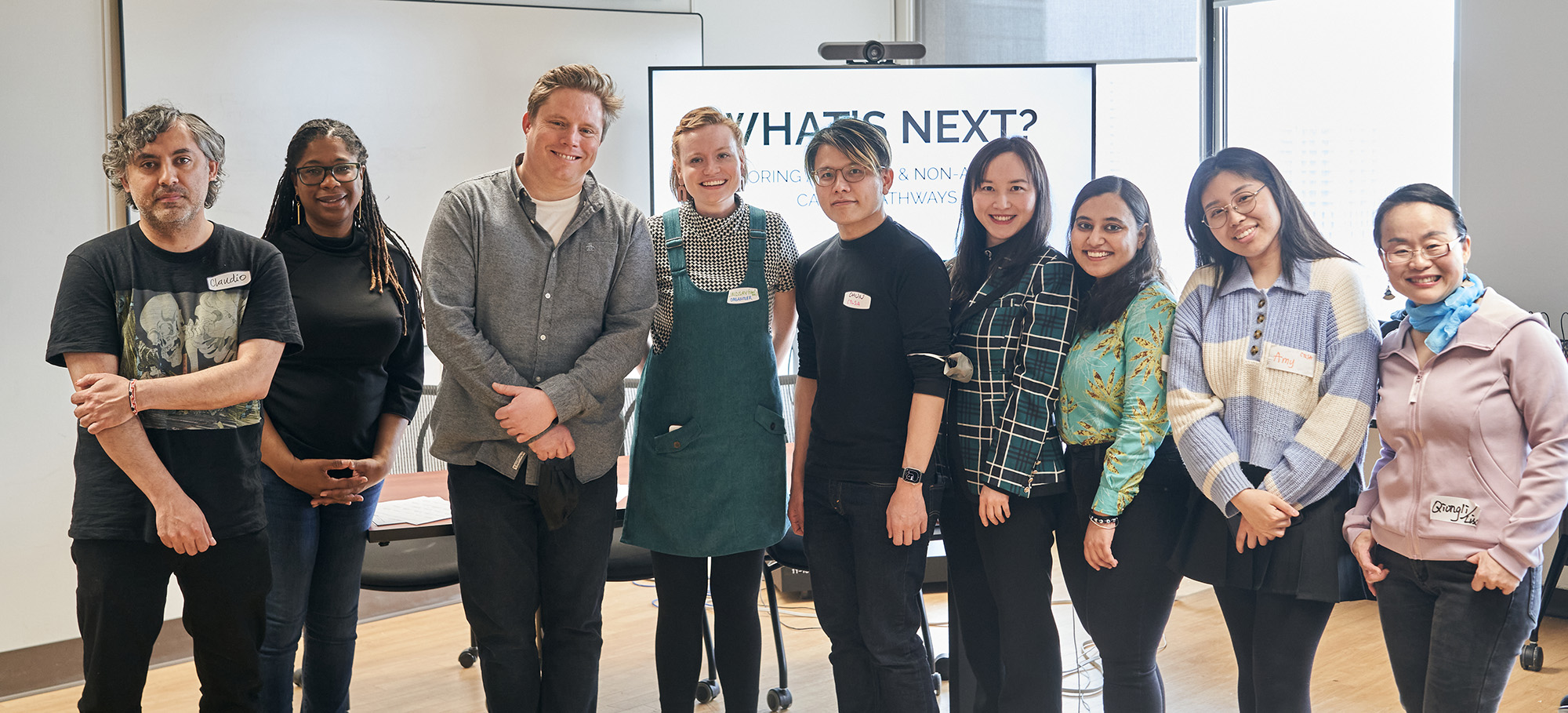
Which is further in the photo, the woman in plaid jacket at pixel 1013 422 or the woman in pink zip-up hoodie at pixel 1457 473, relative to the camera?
the woman in plaid jacket at pixel 1013 422

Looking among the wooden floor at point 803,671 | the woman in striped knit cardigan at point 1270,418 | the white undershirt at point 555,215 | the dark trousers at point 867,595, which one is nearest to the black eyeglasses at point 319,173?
the white undershirt at point 555,215

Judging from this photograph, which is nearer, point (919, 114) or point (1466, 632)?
point (1466, 632)

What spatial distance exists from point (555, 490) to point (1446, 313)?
170cm

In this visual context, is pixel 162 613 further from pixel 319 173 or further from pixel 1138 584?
pixel 1138 584

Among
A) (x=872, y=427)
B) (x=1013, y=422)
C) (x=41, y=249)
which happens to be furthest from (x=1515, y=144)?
(x=41, y=249)

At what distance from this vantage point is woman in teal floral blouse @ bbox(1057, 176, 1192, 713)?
2072 millimetres

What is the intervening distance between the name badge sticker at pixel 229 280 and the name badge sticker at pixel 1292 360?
6.57 ft

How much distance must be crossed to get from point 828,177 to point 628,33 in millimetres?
2472

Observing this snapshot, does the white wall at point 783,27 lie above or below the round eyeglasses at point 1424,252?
above

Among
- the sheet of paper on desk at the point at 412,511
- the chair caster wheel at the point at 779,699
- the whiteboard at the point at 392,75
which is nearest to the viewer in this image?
the sheet of paper on desk at the point at 412,511

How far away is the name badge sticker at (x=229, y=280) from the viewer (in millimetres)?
2021

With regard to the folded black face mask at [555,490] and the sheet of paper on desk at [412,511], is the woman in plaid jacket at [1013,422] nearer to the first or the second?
the folded black face mask at [555,490]

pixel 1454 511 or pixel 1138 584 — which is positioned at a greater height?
pixel 1454 511

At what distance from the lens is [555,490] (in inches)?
81.8
